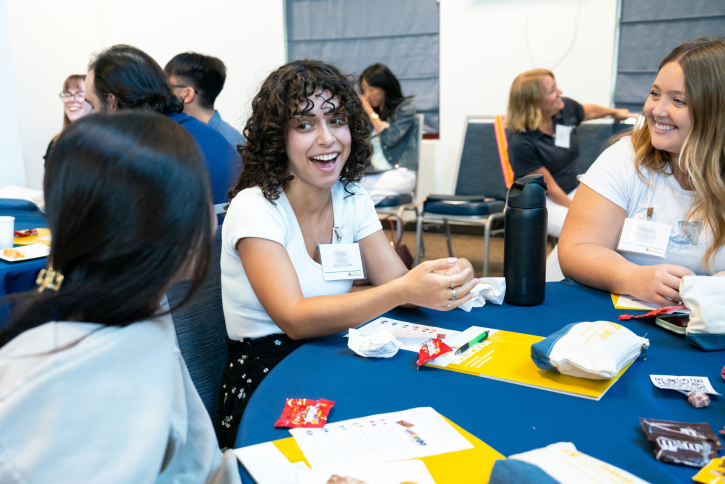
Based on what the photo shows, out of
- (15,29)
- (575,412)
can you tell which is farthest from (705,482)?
(15,29)

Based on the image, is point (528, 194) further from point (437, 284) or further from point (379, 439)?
point (379, 439)

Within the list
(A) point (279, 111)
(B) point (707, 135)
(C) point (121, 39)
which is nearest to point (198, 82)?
(A) point (279, 111)

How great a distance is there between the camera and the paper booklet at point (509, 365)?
0.95 meters

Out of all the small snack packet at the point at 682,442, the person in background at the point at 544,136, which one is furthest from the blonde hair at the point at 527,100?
the small snack packet at the point at 682,442

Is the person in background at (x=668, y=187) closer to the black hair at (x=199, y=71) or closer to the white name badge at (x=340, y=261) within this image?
the white name badge at (x=340, y=261)

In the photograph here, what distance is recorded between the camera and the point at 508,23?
16.1 feet

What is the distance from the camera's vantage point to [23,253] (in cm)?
181


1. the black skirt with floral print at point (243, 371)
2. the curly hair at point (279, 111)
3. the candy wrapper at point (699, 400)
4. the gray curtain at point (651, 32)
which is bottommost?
the black skirt with floral print at point (243, 371)

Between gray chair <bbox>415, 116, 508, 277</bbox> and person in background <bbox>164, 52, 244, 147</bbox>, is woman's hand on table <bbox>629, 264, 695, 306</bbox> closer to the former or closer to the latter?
person in background <bbox>164, 52, 244, 147</bbox>

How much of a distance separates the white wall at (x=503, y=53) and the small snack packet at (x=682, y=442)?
450 centimetres

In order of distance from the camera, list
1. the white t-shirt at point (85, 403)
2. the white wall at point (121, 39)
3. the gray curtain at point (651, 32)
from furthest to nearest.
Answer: the white wall at point (121, 39) → the gray curtain at point (651, 32) → the white t-shirt at point (85, 403)

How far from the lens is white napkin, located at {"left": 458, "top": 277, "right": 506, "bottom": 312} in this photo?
1.37 m

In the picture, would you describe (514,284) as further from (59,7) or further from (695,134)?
(59,7)

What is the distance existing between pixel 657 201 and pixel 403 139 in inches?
121
